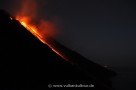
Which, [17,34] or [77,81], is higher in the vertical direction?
[17,34]

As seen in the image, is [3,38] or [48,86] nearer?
[48,86]

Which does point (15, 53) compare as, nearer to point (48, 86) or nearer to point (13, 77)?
point (13, 77)

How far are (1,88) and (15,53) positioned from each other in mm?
2364

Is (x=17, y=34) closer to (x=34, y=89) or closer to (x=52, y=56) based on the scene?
(x=52, y=56)

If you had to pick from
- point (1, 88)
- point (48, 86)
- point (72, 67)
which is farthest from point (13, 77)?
point (72, 67)

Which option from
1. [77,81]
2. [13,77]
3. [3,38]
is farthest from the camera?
[3,38]

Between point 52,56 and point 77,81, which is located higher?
point 52,56

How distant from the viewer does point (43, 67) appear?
15.4m

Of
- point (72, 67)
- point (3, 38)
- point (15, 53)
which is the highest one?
point (3, 38)

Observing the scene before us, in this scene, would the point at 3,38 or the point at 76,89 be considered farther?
the point at 3,38

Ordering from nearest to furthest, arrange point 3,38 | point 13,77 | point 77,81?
point 77,81
point 13,77
point 3,38

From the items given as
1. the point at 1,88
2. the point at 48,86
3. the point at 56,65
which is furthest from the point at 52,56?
the point at 1,88

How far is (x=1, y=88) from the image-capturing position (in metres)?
14.8

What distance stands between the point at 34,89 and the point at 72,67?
2288mm
